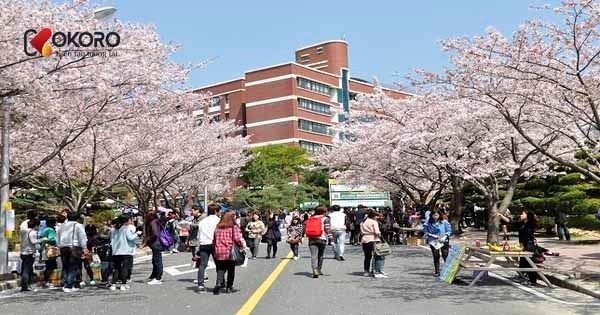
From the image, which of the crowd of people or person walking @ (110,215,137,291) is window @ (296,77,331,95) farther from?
person walking @ (110,215,137,291)

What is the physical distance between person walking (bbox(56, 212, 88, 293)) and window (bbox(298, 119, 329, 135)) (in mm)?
65952

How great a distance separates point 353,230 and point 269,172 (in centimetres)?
A: 3726

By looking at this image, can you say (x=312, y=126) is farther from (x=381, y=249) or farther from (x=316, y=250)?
(x=381, y=249)

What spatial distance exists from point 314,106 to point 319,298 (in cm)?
7222

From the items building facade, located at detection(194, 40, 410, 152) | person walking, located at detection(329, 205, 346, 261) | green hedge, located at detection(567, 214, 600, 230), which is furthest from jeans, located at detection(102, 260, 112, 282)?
building facade, located at detection(194, 40, 410, 152)

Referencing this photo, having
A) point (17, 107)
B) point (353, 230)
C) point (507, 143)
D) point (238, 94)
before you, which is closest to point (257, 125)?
point (238, 94)

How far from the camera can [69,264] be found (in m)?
12.0

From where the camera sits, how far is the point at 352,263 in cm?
1642

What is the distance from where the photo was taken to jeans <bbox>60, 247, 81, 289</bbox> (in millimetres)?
12000

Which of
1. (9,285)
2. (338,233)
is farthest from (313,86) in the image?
(9,285)

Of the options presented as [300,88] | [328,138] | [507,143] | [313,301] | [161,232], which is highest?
[300,88]

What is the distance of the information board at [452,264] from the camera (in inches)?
470

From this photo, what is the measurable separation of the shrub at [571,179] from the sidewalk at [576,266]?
336 centimetres

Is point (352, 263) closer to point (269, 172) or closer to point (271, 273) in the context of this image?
point (271, 273)
